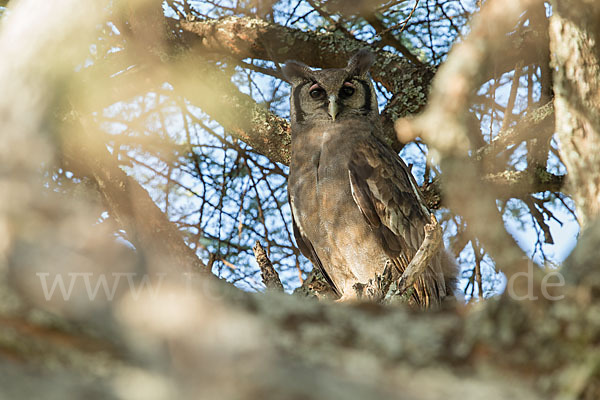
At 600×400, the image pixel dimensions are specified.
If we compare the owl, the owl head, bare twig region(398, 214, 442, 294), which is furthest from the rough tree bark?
the owl head

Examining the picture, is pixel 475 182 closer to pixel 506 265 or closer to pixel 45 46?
pixel 506 265

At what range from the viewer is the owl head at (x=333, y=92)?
415 centimetres

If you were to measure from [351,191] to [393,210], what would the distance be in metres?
0.31

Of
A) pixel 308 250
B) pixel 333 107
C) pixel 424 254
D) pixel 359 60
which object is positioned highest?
pixel 359 60

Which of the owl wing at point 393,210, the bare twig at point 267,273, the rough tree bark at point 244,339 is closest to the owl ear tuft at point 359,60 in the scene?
the owl wing at point 393,210

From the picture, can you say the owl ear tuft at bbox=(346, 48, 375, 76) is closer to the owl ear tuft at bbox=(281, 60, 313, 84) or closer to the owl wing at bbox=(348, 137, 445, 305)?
the owl ear tuft at bbox=(281, 60, 313, 84)

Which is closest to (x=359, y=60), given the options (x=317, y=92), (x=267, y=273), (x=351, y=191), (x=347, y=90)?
(x=347, y=90)

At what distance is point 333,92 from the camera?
4.18 meters

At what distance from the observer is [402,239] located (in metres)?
3.71

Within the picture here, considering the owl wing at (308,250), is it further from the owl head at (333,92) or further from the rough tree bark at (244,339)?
the rough tree bark at (244,339)

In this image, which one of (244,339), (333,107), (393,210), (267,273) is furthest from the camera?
(333,107)

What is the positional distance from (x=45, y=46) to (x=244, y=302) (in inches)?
29.0

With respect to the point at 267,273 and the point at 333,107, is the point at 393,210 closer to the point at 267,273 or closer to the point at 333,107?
the point at 333,107

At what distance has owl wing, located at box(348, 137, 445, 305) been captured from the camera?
12.1 ft
